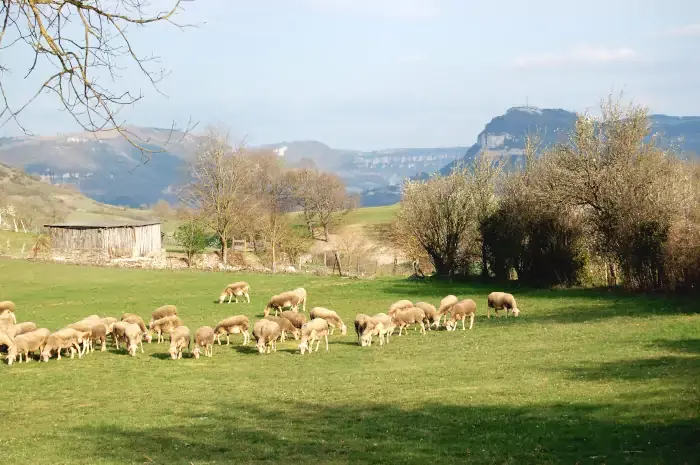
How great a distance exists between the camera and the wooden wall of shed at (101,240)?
223ft

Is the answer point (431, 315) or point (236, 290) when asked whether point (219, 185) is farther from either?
point (431, 315)

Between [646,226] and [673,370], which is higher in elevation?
[646,226]

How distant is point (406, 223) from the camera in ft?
181

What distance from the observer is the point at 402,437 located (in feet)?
42.6

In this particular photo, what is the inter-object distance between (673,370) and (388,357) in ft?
28.9

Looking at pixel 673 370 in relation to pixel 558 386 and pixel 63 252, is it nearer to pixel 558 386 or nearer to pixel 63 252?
pixel 558 386

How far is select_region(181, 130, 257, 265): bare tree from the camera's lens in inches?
2869

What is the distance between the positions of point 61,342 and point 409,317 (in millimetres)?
12824

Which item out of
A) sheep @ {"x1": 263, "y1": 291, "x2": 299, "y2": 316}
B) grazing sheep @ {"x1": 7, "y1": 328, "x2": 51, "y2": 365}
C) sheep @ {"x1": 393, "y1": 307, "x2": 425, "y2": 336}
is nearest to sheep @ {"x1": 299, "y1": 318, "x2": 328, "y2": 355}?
sheep @ {"x1": 393, "y1": 307, "x2": 425, "y2": 336}

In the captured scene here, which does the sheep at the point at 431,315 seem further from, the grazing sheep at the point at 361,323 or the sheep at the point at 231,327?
the sheep at the point at 231,327

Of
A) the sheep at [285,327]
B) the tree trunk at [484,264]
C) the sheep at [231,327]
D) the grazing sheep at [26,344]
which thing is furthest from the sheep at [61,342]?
the tree trunk at [484,264]

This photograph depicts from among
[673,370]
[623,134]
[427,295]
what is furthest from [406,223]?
[673,370]

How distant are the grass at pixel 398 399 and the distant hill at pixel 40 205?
76.3 m

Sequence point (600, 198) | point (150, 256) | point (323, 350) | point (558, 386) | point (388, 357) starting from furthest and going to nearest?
point (150, 256)
point (600, 198)
point (323, 350)
point (388, 357)
point (558, 386)
